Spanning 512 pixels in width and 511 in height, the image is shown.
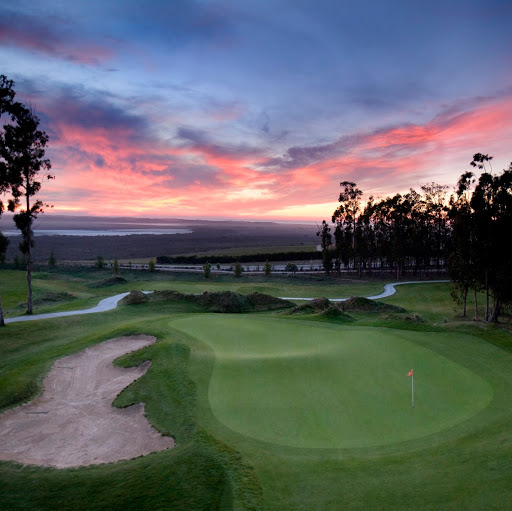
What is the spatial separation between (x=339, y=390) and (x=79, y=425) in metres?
6.22

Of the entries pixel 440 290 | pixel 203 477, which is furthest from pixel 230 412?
pixel 440 290

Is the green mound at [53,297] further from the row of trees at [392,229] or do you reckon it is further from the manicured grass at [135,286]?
the row of trees at [392,229]

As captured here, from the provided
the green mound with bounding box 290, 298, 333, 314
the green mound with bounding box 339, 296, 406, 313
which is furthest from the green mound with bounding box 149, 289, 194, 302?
the green mound with bounding box 339, 296, 406, 313

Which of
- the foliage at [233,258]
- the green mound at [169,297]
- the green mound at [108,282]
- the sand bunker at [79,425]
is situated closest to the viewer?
Result: the sand bunker at [79,425]

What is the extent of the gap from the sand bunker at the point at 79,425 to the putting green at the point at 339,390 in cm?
199

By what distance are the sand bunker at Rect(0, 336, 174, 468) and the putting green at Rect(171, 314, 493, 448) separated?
1988 millimetres

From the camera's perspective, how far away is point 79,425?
8859 millimetres

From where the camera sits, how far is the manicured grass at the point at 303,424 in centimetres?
546

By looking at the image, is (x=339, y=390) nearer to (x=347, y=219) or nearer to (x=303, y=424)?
(x=303, y=424)

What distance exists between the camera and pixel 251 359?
1122 centimetres

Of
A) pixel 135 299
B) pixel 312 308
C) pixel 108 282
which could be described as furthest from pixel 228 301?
pixel 108 282

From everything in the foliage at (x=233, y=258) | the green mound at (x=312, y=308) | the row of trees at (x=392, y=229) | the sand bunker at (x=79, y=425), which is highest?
the row of trees at (x=392, y=229)

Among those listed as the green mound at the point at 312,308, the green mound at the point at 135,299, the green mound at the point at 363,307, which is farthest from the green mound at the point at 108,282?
the green mound at the point at 363,307

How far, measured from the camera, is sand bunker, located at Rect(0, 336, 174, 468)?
24.6 ft
